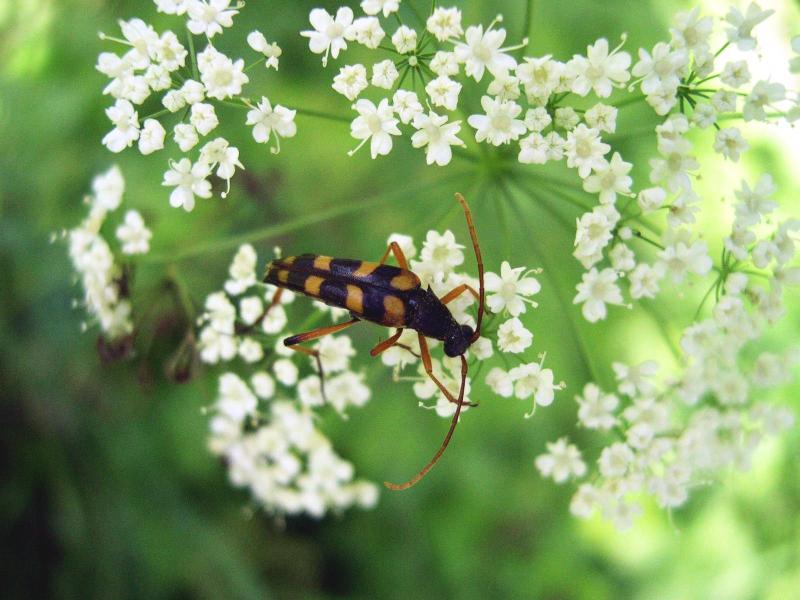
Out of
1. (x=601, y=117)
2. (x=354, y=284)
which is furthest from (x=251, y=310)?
(x=601, y=117)

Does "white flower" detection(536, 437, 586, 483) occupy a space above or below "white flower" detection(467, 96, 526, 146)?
below

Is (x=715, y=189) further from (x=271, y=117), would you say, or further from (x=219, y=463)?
(x=219, y=463)

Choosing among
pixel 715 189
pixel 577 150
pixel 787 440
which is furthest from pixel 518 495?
pixel 577 150

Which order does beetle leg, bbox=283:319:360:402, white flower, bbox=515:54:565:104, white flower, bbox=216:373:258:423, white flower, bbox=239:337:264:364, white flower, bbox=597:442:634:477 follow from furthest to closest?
white flower, bbox=216:373:258:423 < white flower, bbox=239:337:264:364 < white flower, bbox=597:442:634:477 < beetle leg, bbox=283:319:360:402 < white flower, bbox=515:54:565:104

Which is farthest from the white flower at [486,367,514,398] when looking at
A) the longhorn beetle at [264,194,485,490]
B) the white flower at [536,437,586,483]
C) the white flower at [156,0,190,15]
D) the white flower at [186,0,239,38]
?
the white flower at [156,0,190,15]

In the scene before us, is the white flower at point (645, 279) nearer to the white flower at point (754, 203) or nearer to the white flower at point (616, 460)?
the white flower at point (754, 203)

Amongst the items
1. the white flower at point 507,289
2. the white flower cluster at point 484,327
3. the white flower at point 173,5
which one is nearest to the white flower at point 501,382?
the white flower cluster at point 484,327

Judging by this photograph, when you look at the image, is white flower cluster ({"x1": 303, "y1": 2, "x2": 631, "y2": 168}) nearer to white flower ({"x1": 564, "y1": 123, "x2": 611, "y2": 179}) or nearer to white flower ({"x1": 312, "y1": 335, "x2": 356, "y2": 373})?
white flower ({"x1": 564, "y1": 123, "x2": 611, "y2": 179})
